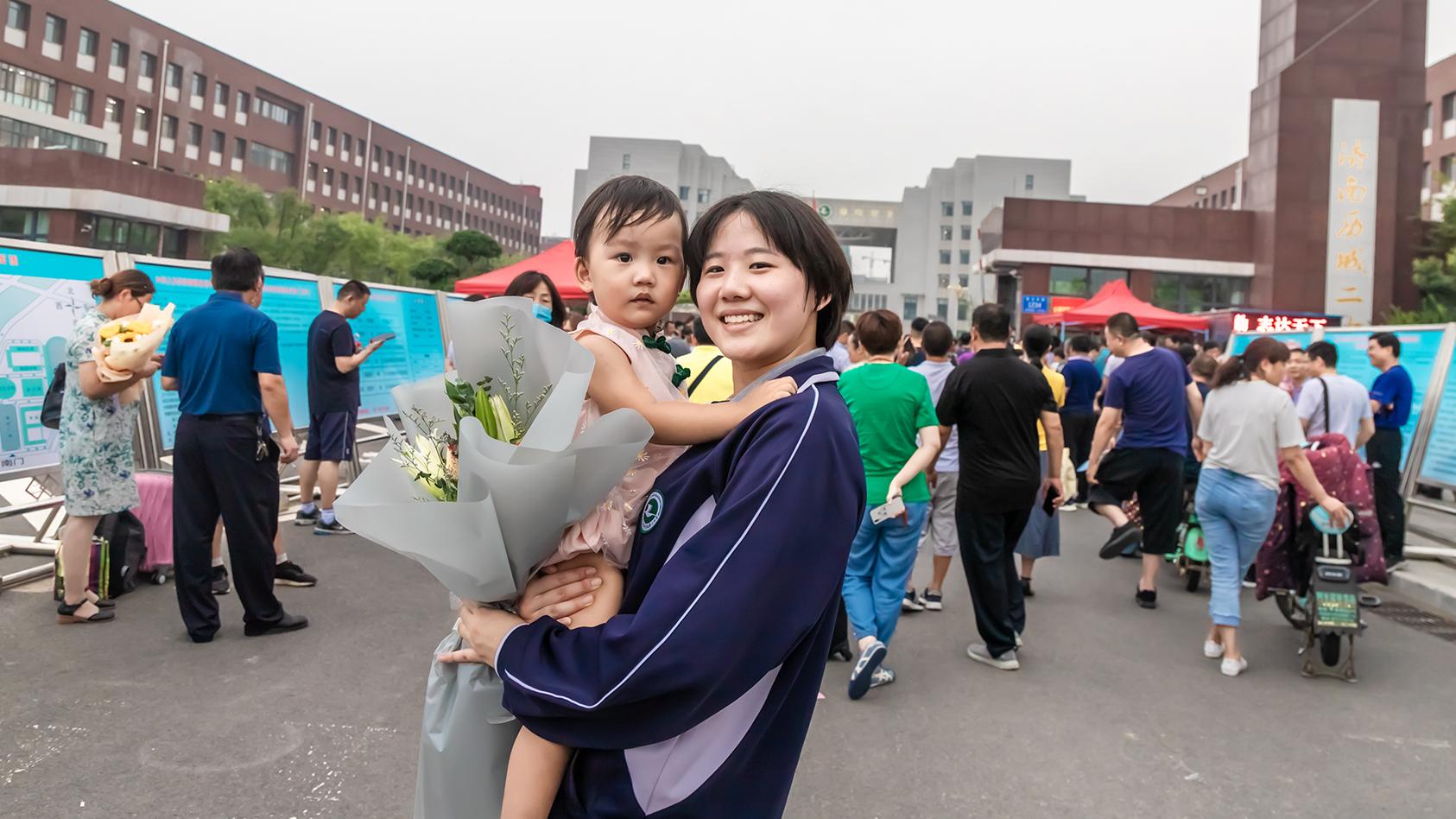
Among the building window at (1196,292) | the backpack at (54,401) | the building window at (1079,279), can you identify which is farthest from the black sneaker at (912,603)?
the building window at (1196,292)

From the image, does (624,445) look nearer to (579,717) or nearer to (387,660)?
(579,717)

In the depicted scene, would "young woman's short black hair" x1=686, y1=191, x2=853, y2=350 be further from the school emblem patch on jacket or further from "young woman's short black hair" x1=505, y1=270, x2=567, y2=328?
"young woman's short black hair" x1=505, y1=270, x2=567, y2=328

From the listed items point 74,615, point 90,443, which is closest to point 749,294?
point 90,443

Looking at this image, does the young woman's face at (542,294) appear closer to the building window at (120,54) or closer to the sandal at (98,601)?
the sandal at (98,601)

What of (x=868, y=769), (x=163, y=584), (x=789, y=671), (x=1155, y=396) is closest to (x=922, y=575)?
(x=1155, y=396)

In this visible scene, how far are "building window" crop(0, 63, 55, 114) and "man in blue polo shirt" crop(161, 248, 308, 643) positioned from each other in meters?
49.5

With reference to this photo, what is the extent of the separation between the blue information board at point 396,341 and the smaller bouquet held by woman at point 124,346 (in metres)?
4.88

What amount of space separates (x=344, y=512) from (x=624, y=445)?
425 mm

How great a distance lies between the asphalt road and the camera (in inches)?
142

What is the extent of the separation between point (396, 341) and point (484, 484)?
11.1m

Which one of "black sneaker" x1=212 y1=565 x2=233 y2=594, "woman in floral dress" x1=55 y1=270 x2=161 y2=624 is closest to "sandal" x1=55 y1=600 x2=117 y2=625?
"woman in floral dress" x1=55 y1=270 x2=161 y2=624

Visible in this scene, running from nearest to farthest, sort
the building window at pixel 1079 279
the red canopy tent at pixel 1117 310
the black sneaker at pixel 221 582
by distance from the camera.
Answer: the black sneaker at pixel 221 582 → the red canopy tent at pixel 1117 310 → the building window at pixel 1079 279

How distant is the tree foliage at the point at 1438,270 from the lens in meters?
32.9

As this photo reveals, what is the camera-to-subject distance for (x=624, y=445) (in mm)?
1407
